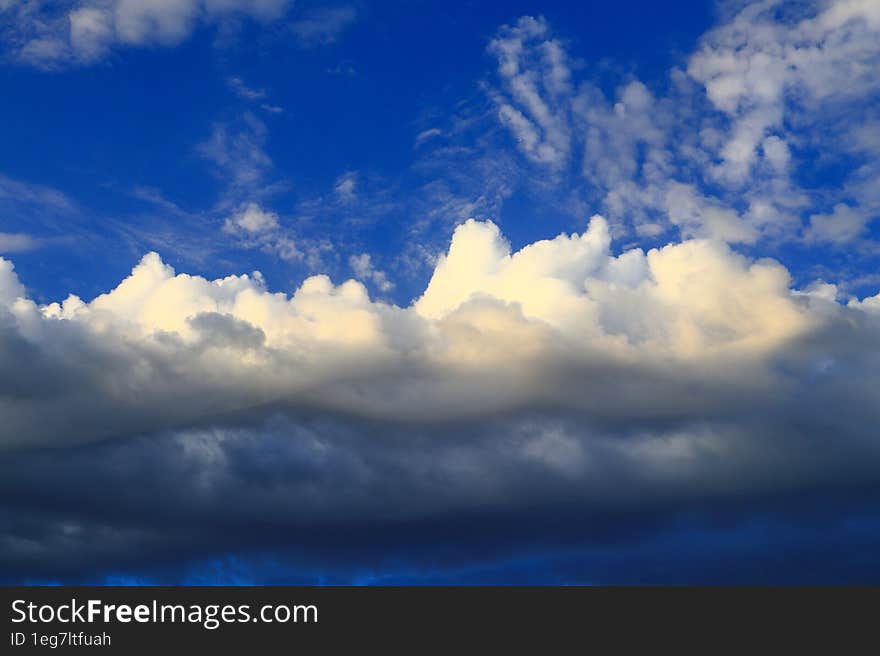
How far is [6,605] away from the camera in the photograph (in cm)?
17238

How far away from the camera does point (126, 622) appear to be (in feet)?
600

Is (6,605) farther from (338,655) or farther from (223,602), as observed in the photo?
(338,655)

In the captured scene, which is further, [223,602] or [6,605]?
[223,602]

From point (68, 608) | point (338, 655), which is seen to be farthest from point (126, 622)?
point (338, 655)

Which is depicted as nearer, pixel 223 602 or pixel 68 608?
pixel 68 608

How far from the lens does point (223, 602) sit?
7505 inches

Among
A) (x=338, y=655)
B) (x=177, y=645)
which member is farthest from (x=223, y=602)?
(x=338, y=655)

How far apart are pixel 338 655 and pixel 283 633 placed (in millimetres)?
17650

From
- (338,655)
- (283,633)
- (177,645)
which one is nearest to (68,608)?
(177,645)

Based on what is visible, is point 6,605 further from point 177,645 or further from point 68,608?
point 177,645

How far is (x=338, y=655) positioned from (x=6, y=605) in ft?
235

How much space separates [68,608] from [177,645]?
2363cm

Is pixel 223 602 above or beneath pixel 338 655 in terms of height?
above

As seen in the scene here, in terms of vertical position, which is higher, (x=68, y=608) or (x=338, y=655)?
(x=68, y=608)
